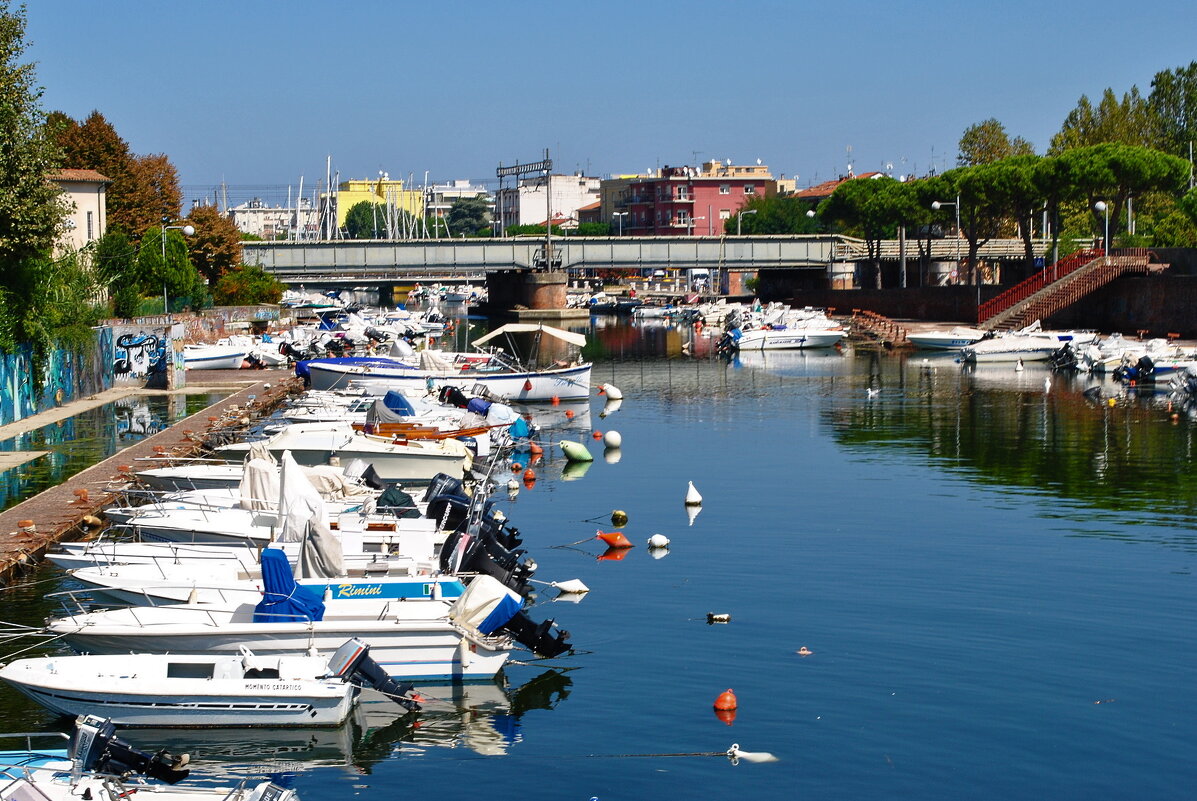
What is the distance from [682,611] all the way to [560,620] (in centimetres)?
215

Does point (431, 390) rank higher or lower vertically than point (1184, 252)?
lower

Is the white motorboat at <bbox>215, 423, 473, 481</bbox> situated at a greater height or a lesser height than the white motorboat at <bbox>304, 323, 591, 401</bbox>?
lesser

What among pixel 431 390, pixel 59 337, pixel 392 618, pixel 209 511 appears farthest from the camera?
pixel 431 390

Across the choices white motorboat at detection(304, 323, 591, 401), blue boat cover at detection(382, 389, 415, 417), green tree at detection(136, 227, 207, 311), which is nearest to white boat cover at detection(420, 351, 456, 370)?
white motorboat at detection(304, 323, 591, 401)

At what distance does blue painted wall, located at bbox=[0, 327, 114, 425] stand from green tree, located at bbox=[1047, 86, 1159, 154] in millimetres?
83792

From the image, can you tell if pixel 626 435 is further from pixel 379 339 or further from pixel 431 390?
pixel 379 339

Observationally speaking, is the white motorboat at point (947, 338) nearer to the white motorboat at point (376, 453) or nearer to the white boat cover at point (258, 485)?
the white motorboat at point (376, 453)

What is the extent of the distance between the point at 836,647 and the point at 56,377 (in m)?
34.4

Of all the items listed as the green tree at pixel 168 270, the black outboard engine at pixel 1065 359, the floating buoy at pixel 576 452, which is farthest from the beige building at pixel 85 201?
the black outboard engine at pixel 1065 359

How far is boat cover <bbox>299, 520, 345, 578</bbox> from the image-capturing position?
21375mm

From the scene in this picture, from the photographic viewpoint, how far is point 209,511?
25984 millimetres

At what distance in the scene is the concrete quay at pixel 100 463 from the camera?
26203 mm

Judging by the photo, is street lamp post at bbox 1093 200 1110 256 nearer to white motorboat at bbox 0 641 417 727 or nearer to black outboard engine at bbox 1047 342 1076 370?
black outboard engine at bbox 1047 342 1076 370

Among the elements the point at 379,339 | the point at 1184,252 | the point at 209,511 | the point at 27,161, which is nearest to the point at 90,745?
the point at 209,511
